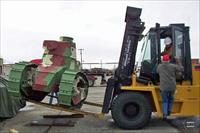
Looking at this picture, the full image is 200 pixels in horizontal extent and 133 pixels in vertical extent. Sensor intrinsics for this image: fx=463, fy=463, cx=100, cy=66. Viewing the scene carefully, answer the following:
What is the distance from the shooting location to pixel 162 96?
1149cm

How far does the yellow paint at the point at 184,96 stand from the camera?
1151 cm

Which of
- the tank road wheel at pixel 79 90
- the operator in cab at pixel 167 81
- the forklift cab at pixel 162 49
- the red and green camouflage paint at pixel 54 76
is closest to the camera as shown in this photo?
the operator in cab at pixel 167 81

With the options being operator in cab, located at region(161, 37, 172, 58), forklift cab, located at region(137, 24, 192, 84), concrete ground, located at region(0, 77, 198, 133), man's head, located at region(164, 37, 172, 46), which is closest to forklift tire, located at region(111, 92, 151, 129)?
concrete ground, located at region(0, 77, 198, 133)

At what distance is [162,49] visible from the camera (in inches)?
472

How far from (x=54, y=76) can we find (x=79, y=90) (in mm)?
1024

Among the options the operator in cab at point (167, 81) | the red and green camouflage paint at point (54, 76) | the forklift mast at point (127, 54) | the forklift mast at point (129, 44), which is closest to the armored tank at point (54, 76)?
the red and green camouflage paint at point (54, 76)

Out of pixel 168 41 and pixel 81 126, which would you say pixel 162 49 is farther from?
pixel 81 126

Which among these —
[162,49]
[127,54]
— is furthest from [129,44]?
[162,49]

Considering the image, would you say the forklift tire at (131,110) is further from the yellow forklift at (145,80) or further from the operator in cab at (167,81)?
the operator in cab at (167,81)

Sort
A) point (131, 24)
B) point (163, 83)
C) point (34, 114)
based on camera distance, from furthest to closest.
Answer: point (34, 114) < point (131, 24) < point (163, 83)

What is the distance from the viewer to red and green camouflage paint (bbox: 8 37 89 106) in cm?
1208

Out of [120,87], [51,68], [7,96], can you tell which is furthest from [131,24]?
[7,96]

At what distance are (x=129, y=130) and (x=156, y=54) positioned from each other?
2068 millimetres

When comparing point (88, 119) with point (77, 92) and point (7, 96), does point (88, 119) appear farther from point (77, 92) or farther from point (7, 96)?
point (7, 96)
